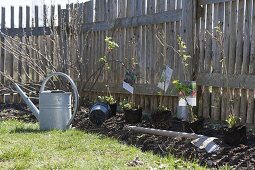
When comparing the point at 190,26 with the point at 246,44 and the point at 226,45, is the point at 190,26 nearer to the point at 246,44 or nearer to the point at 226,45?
the point at 226,45

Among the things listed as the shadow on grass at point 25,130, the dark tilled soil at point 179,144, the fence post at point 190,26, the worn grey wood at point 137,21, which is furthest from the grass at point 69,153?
the worn grey wood at point 137,21

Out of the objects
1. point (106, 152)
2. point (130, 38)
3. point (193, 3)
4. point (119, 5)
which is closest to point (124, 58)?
point (130, 38)

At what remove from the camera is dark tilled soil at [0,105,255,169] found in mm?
3229

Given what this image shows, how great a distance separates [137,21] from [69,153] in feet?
9.36

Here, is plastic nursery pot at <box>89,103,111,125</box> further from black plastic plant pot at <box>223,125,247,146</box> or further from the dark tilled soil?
black plastic plant pot at <box>223,125,247,146</box>

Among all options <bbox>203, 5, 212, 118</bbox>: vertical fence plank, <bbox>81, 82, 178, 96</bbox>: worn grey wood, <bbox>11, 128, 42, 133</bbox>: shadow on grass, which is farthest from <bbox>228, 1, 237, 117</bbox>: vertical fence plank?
<bbox>11, 128, 42, 133</bbox>: shadow on grass

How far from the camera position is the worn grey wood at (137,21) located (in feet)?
17.6

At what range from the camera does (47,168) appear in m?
3.10

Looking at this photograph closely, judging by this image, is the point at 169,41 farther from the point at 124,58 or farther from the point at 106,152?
the point at 106,152

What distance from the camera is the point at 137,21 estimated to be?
19.5 feet

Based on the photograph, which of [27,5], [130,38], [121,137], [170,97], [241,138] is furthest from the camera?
[27,5]

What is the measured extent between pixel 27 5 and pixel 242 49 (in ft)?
14.7

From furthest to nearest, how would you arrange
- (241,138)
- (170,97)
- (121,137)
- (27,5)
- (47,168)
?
(27,5), (170,97), (121,137), (241,138), (47,168)

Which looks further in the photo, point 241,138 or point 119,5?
point 119,5
